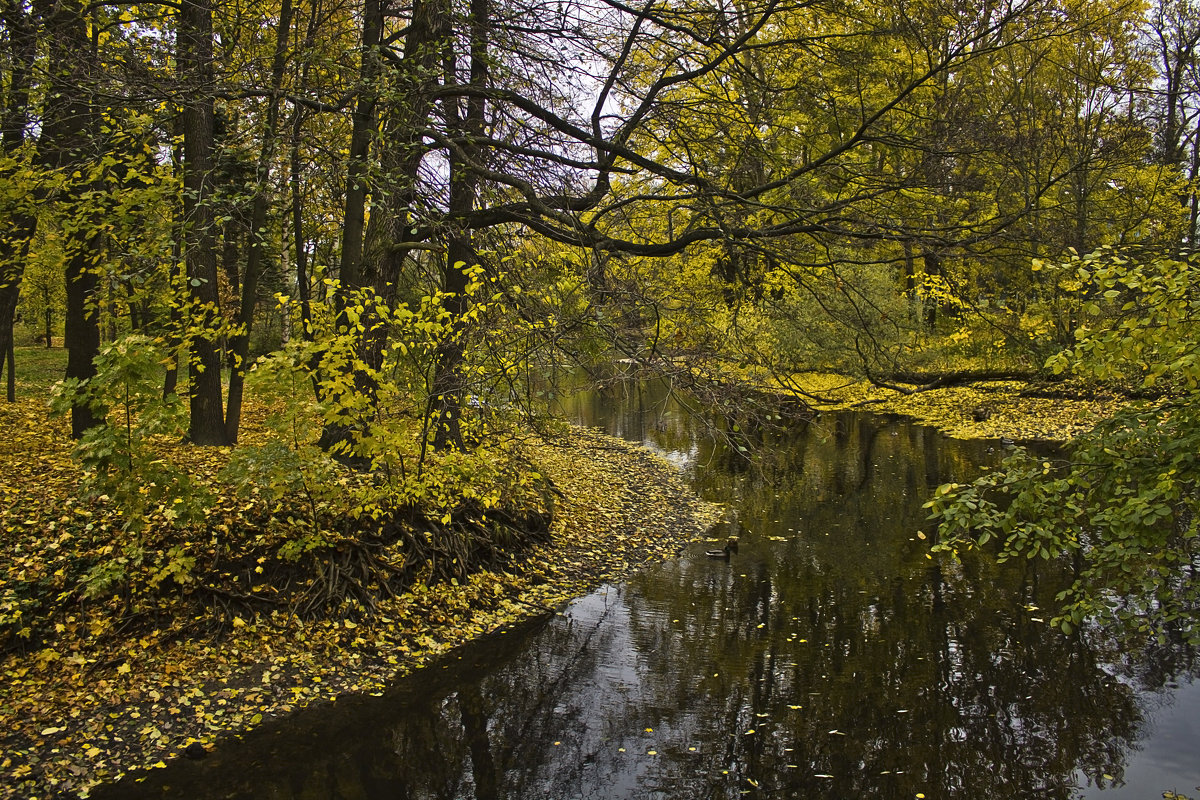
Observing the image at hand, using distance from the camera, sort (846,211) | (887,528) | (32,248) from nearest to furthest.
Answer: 1. (846,211)
2. (32,248)
3. (887,528)

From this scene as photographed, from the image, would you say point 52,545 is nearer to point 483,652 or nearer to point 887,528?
point 483,652

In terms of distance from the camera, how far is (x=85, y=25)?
26.1ft

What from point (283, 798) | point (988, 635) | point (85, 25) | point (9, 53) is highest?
point (85, 25)

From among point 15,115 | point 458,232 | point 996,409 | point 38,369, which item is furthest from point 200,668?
point 996,409

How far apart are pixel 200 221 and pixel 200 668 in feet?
14.8

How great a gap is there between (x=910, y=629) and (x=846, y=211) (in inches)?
187

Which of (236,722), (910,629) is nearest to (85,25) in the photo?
(236,722)

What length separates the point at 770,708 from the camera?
6680 mm

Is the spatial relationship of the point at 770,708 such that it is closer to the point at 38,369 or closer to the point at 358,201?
the point at 358,201

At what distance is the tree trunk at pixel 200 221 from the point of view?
6773 millimetres

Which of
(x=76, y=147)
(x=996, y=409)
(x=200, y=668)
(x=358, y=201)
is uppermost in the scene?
(x=76, y=147)

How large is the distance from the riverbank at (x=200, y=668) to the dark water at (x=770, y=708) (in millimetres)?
317

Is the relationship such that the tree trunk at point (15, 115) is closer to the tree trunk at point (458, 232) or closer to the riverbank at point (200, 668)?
the riverbank at point (200, 668)

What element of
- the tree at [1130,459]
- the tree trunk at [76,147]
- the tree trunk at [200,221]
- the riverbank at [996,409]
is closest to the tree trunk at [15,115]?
the tree trunk at [76,147]
